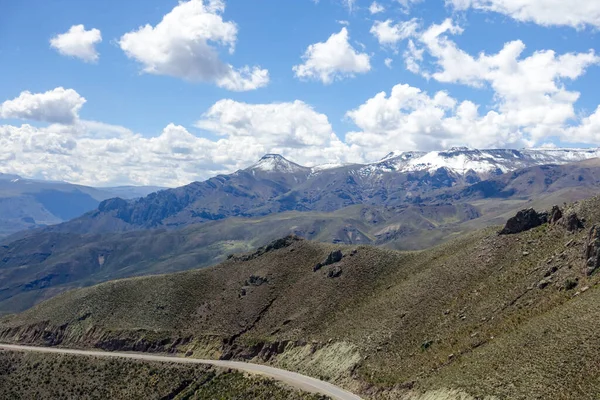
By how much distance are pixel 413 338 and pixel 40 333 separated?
106522mm

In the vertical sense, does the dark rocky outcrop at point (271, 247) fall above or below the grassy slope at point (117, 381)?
above

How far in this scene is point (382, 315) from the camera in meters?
104

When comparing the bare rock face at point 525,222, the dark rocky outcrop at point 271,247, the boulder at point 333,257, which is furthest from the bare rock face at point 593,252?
the dark rocky outcrop at point 271,247

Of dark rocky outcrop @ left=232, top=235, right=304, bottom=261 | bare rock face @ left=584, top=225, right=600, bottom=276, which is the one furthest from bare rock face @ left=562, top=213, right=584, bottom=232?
dark rocky outcrop @ left=232, top=235, right=304, bottom=261

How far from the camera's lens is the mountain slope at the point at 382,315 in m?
68.4

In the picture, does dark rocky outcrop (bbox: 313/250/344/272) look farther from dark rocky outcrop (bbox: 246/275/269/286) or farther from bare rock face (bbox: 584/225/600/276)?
bare rock face (bbox: 584/225/600/276)

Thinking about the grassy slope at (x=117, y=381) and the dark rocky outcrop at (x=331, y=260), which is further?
the dark rocky outcrop at (x=331, y=260)

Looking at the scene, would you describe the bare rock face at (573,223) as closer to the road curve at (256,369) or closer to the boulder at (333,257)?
the road curve at (256,369)

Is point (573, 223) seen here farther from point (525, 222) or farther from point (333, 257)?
point (333, 257)

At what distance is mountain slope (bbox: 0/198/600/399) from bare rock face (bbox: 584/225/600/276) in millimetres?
1709

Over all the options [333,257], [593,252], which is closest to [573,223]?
[593,252]

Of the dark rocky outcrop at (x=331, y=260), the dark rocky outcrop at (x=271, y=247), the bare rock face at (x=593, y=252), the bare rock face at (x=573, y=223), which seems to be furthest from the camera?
the dark rocky outcrop at (x=271, y=247)

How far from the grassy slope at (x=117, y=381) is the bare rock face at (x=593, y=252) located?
54396mm

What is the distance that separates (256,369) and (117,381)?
105 feet
